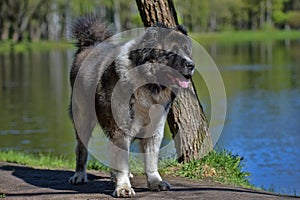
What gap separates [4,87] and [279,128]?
1671 centimetres

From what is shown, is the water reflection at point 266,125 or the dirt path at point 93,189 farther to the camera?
the water reflection at point 266,125

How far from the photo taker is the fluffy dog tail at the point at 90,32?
30.0ft

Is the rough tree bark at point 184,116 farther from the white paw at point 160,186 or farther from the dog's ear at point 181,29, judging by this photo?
the dog's ear at point 181,29

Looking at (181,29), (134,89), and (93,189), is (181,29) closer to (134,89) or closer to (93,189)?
(134,89)

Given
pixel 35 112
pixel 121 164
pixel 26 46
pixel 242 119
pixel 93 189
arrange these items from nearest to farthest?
pixel 121 164 → pixel 93 189 → pixel 242 119 → pixel 35 112 → pixel 26 46

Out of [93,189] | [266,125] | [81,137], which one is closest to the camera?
[93,189]

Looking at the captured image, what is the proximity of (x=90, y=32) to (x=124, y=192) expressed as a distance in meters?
2.49

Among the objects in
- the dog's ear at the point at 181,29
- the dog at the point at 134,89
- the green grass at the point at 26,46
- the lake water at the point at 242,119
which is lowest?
the lake water at the point at 242,119

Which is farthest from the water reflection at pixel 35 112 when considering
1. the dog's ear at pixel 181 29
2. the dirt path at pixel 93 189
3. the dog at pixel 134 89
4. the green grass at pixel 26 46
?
the green grass at pixel 26 46

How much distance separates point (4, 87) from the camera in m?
31.5

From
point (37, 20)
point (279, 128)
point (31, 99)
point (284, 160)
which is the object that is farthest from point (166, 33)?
point (37, 20)

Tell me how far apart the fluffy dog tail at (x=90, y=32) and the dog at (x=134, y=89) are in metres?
0.51

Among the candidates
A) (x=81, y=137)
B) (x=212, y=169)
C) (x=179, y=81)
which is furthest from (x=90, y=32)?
(x=212, y=169)

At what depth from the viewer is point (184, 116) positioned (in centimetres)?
1009
